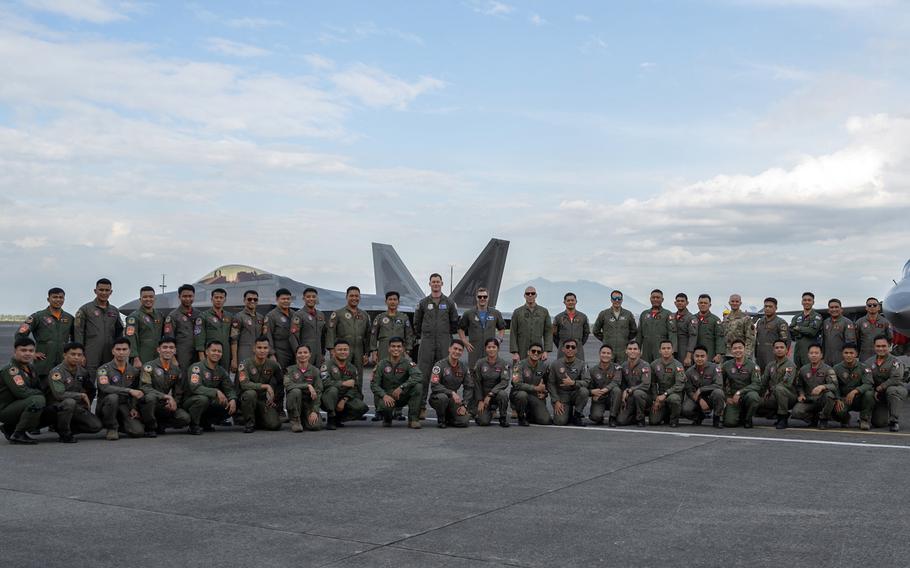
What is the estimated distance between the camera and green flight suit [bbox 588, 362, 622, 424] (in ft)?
36.8

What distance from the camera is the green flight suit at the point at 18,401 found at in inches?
364

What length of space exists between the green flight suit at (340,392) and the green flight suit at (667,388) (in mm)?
3806

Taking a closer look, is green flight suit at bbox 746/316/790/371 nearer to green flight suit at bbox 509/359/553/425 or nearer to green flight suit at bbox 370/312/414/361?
green flight suit at bbox 509/359/553/425

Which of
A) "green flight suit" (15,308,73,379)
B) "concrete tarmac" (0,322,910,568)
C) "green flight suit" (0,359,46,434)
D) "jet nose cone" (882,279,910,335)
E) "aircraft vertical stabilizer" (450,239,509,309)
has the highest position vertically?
"aircraft vertical stabilizer" (450,239,509,309)

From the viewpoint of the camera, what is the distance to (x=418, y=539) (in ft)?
17.1

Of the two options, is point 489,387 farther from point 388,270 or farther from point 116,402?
point 388,270

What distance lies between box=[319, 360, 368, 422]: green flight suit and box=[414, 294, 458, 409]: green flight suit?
142 cm

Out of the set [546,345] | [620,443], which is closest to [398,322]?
[546,345]

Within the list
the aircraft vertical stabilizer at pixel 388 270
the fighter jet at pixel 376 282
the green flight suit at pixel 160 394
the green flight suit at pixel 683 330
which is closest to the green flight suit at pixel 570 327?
the green flight suit at pixel 683 330

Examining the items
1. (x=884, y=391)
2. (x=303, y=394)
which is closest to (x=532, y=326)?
(x=303, y=394)

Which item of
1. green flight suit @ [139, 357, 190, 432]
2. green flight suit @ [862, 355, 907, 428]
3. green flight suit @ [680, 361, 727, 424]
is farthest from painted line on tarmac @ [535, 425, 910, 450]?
green flight suit @ [139, 357, 190, 432]

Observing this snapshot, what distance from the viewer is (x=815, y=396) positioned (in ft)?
35.1

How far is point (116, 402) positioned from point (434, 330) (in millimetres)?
4556

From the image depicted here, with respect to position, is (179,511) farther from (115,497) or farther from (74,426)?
(74,426)
